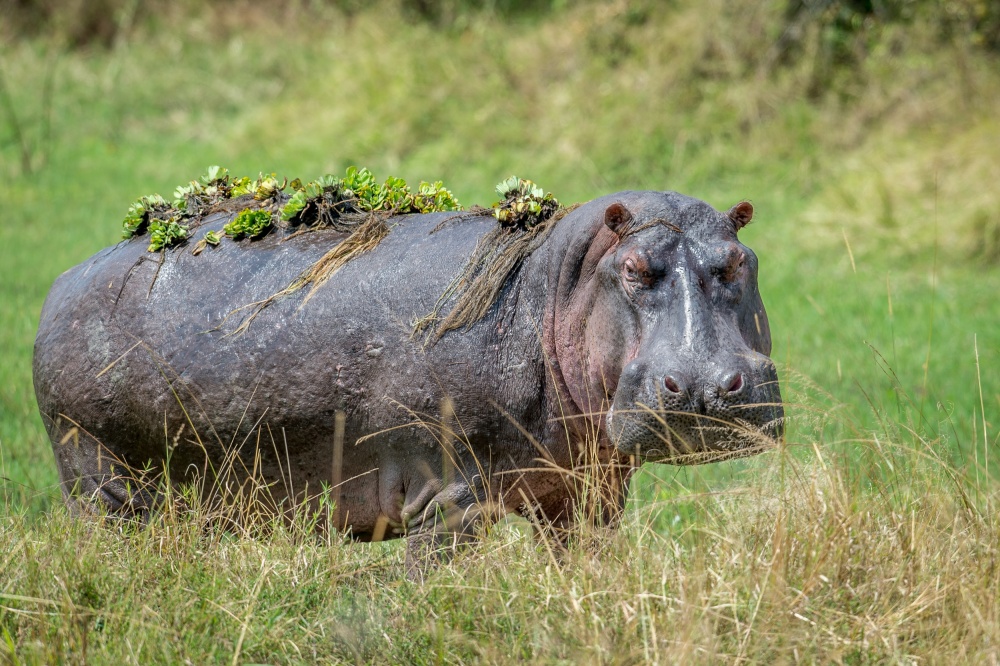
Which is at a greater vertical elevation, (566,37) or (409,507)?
(566,37)

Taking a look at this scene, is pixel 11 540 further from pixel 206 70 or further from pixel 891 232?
pixel 206 70

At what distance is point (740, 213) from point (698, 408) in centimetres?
74

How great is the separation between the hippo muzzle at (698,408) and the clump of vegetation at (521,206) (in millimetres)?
860

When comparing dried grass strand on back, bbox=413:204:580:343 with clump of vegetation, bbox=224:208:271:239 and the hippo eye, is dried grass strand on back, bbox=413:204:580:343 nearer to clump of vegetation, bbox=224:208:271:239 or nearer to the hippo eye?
the hippo eye

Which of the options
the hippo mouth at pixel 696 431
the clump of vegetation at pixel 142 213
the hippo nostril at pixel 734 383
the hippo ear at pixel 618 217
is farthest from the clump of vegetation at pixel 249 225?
the hippo nostril at pixel 734 383

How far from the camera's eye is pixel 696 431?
3.40 metres

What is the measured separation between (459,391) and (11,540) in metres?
1.45

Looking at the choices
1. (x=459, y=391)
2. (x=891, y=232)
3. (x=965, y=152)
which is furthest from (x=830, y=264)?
(x=459, y=391)

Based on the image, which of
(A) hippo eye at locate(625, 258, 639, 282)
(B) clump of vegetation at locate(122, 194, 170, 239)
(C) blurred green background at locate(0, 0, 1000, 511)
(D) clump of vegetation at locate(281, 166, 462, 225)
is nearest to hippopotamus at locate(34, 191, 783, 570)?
(A) hippo eye at locate(625, 258, 639, 282)

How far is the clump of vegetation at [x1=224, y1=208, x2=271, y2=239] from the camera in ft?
14.0

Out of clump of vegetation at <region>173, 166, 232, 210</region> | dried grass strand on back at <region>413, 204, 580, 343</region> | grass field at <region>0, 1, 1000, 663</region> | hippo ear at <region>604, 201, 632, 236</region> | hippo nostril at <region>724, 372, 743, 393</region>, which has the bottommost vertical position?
grass field at <region>0, 1, 1000, 663</region>

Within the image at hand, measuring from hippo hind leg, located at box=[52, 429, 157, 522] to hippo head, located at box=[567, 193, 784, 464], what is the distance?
1.66 metres

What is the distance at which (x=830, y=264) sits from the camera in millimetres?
10352

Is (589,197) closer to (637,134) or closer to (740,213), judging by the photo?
(637,134)
